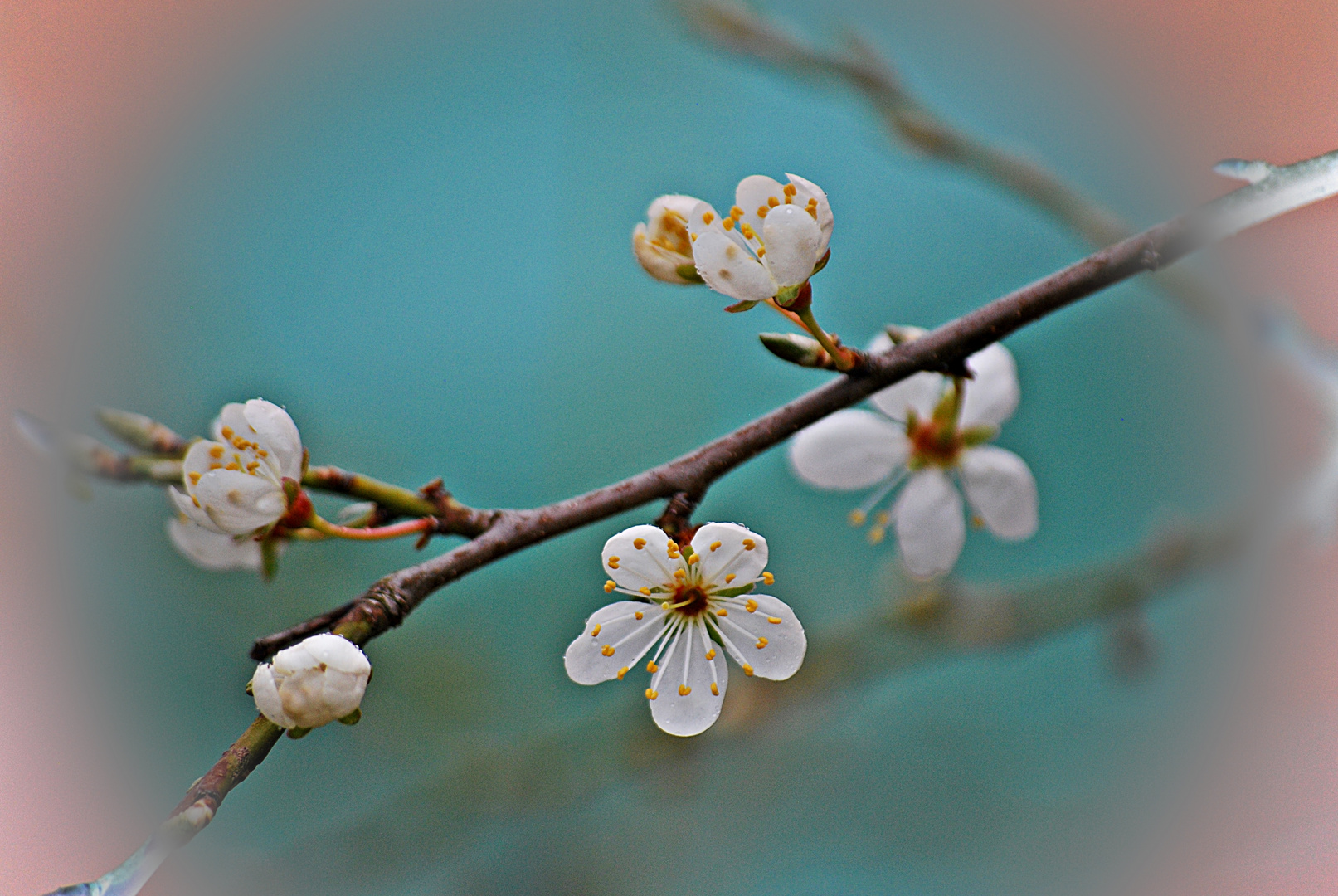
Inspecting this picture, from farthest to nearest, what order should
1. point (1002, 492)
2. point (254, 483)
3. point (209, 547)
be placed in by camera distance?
point (1002, 492), point (209, 547), point (254, 483)

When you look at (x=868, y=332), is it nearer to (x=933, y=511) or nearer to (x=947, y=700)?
(x=947, y=700)

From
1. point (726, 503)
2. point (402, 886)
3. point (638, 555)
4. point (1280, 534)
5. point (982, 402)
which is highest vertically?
point (726, 503)

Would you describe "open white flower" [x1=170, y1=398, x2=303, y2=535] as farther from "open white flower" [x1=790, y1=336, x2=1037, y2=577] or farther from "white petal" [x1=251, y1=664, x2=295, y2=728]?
"open white flower" [x1=790, y1=336, x2=1037, y2=577]

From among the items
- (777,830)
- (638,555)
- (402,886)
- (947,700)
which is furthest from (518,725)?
(638,555)

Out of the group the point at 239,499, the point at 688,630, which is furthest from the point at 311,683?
the point at 688,630

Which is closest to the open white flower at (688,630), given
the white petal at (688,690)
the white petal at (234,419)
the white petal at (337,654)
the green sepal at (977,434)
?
the white petal at (688,690)

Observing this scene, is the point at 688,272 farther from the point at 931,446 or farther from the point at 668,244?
the point at 931,446
